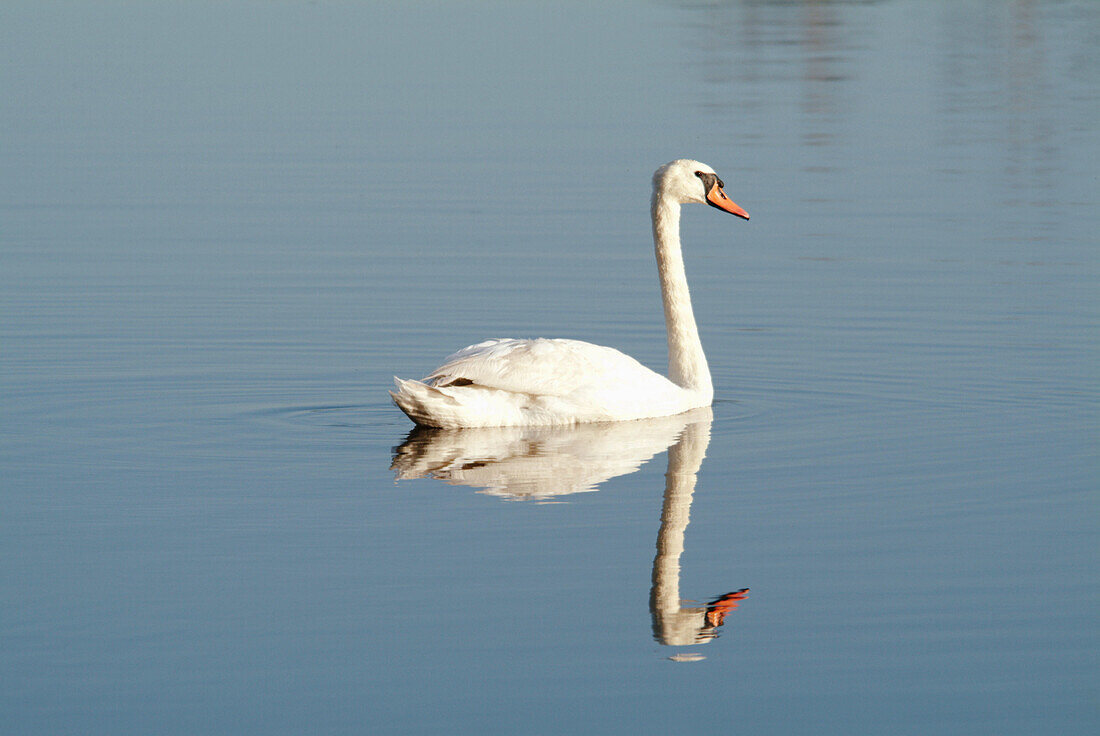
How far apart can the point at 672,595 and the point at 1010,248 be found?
35.9ft

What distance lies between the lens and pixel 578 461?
1028cm

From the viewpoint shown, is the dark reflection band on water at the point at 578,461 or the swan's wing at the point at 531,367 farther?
the swan's wing at the point at 531,367

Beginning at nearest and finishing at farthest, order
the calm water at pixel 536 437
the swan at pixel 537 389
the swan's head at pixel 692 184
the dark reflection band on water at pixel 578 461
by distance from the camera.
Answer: the calm water at pixel 536 437 → the dark reflection band on water at pixel 578 461 → the swan at pixel 537 389 → the swan's head at pixel 692 184

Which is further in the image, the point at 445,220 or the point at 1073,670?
the point at 445,220

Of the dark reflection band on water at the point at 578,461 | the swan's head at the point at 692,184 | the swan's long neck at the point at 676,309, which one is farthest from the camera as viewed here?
the swan's head at the point at 692,184

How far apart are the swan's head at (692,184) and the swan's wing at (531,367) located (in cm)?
196

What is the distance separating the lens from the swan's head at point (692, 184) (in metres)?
12.8

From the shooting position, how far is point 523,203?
1975 cm

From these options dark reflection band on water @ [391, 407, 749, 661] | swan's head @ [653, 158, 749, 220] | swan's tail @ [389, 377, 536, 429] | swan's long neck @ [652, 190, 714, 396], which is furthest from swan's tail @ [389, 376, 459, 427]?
swan's head @ [653, 158, 749, 220]

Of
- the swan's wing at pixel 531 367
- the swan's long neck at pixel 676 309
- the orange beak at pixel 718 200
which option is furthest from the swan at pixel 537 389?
the orange beak at pixel 718 200

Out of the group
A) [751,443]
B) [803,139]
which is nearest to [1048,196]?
[803,139]

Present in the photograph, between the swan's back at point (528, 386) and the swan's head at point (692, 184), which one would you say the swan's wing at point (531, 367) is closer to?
the swan's back at point (528, 386)

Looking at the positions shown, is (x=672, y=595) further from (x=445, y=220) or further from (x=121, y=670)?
(x=445, y=220)

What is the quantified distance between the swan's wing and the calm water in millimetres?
353
